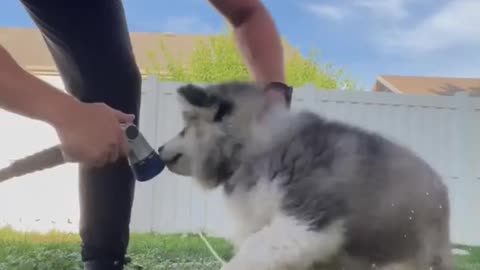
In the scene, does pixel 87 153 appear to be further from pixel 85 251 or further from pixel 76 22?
pixel 85 251

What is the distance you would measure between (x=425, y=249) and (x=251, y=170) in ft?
1.06

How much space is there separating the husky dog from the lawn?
69.9 inches

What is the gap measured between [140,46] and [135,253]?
5.52m

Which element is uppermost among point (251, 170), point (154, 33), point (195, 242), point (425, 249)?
point (154, 33)

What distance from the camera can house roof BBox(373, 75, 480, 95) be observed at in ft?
27.7

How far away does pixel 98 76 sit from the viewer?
172cm

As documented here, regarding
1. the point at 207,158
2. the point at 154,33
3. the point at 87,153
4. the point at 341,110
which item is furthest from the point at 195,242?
the point at 154,33

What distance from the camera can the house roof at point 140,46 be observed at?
8727 millimetres

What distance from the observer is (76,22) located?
1.68 m

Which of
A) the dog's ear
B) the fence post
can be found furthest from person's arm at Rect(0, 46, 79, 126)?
the fence post

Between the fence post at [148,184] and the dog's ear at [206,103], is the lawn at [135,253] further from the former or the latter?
the dog's ear at [206,103]

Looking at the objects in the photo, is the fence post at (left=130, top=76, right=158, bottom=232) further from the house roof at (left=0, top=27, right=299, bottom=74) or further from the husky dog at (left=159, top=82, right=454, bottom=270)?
the husky dog at (left=159, top=82, right=454, bottom=270)

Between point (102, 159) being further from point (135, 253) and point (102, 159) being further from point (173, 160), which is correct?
point (135, 253)

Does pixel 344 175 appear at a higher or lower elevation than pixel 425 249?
higher
